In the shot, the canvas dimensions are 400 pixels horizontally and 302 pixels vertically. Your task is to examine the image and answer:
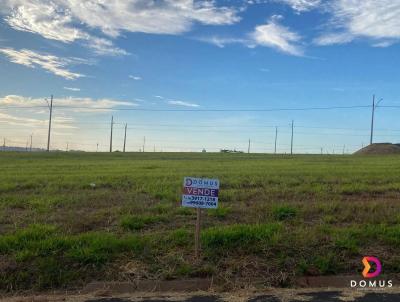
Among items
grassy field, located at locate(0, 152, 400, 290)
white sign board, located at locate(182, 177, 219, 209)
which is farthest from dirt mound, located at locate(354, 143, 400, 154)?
white sign board, located at locate(182, 177, 219, 209)

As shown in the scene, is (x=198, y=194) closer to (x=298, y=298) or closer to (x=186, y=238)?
(x=186, y=238)

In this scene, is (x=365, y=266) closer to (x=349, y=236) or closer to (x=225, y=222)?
(x=349, y=236)

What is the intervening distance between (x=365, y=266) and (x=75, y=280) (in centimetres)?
428

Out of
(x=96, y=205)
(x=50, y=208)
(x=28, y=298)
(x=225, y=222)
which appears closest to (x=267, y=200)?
(x=225, y=222)

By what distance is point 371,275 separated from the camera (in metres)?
7.01

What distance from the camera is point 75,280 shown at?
6.80m

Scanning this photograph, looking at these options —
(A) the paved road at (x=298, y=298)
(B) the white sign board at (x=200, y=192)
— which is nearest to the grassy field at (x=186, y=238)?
(A) the paved road at (x=298, y=298)

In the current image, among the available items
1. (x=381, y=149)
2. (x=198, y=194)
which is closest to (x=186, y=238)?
(x=198, y=194)

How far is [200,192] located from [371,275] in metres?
2.81

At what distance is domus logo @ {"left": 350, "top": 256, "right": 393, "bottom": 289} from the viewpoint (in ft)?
22.0

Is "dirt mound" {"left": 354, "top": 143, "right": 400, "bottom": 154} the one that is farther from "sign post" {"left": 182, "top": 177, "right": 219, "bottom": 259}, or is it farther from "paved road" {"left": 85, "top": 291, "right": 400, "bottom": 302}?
"paved road" {"left": 85, "top": 291, "right": 400, "bottom": 302}

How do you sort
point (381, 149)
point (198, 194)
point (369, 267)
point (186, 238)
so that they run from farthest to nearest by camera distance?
point (381, 149) < point (186, 238) < point (198, 194) < point (369, 267)

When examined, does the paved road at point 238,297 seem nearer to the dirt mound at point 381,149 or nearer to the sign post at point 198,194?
the sign post at point 198,194

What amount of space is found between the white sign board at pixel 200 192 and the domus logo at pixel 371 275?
2.38 meters
